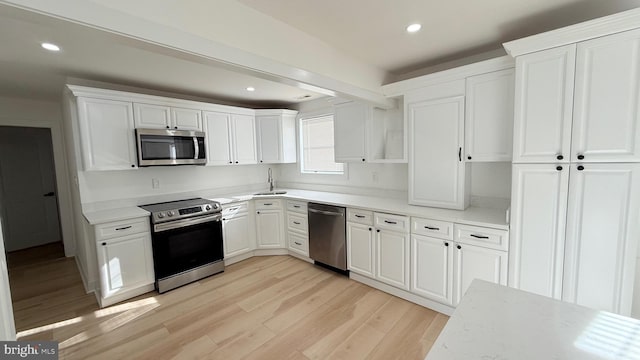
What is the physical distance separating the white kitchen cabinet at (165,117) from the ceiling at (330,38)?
0.33 metres

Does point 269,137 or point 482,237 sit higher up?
point 269,137

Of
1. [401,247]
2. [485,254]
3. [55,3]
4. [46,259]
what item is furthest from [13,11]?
[46,259]

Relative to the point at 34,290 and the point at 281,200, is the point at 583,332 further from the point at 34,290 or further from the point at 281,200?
the point at 34,290

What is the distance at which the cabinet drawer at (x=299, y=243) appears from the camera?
373cm

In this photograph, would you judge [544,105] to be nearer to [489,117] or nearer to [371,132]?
[489,117]

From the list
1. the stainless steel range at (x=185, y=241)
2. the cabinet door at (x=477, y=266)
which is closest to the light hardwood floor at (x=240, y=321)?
the stainless steel range at (x=185, y=241)

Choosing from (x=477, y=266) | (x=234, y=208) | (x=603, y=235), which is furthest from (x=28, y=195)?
(x=603, y=235)

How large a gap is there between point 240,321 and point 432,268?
193 cm

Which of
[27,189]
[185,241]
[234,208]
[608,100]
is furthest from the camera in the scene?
[27,189]

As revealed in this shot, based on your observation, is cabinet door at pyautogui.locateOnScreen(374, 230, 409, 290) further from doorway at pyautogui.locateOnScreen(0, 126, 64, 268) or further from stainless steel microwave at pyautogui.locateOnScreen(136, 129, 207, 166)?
doorway at pyautogui.locateOnScreen(0, 126, 64, 268)

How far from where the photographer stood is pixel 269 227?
158 inches

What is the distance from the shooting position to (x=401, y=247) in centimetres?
273

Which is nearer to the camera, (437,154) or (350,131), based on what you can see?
(437,154)

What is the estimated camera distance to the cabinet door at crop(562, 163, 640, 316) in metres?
1.72
